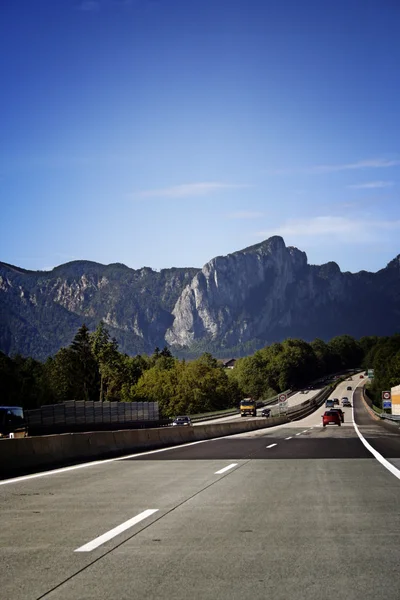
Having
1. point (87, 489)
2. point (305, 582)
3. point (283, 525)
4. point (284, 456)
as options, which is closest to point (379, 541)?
point (283, 525)

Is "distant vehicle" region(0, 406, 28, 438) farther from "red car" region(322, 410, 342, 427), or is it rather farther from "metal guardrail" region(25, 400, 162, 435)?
"red car" region(322, 410, 342, 427)

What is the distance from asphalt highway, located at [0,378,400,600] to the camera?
21.4 feet

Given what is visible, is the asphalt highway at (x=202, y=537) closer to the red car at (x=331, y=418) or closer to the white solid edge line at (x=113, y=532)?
the white solid edge line at (x=113, y=532)

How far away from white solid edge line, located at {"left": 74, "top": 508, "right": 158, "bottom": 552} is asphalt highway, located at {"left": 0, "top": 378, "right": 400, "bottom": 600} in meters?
0.02

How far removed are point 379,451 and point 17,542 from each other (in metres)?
17.5

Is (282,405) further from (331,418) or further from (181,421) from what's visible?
(331,418)

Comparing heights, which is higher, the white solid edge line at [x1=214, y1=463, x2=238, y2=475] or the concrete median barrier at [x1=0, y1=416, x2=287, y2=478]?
the concrete median barrier at [x1=0, y1=416, x2=287, y2=478]

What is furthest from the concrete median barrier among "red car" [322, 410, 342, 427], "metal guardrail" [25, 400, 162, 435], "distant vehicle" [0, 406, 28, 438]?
"red car" [322, 410, 342, 427]

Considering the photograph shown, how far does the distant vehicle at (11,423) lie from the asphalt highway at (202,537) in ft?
88.3

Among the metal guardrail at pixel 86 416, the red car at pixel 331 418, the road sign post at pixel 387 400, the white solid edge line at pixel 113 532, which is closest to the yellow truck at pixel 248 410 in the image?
the road sign post at pixel 387 400

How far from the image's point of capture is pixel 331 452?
947 inches

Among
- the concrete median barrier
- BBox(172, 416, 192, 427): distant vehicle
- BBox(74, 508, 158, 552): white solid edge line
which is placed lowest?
BBox(172, 416, 192, 427): distant vehicle

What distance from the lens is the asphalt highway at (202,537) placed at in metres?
6.51

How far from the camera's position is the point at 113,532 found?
9.05m
